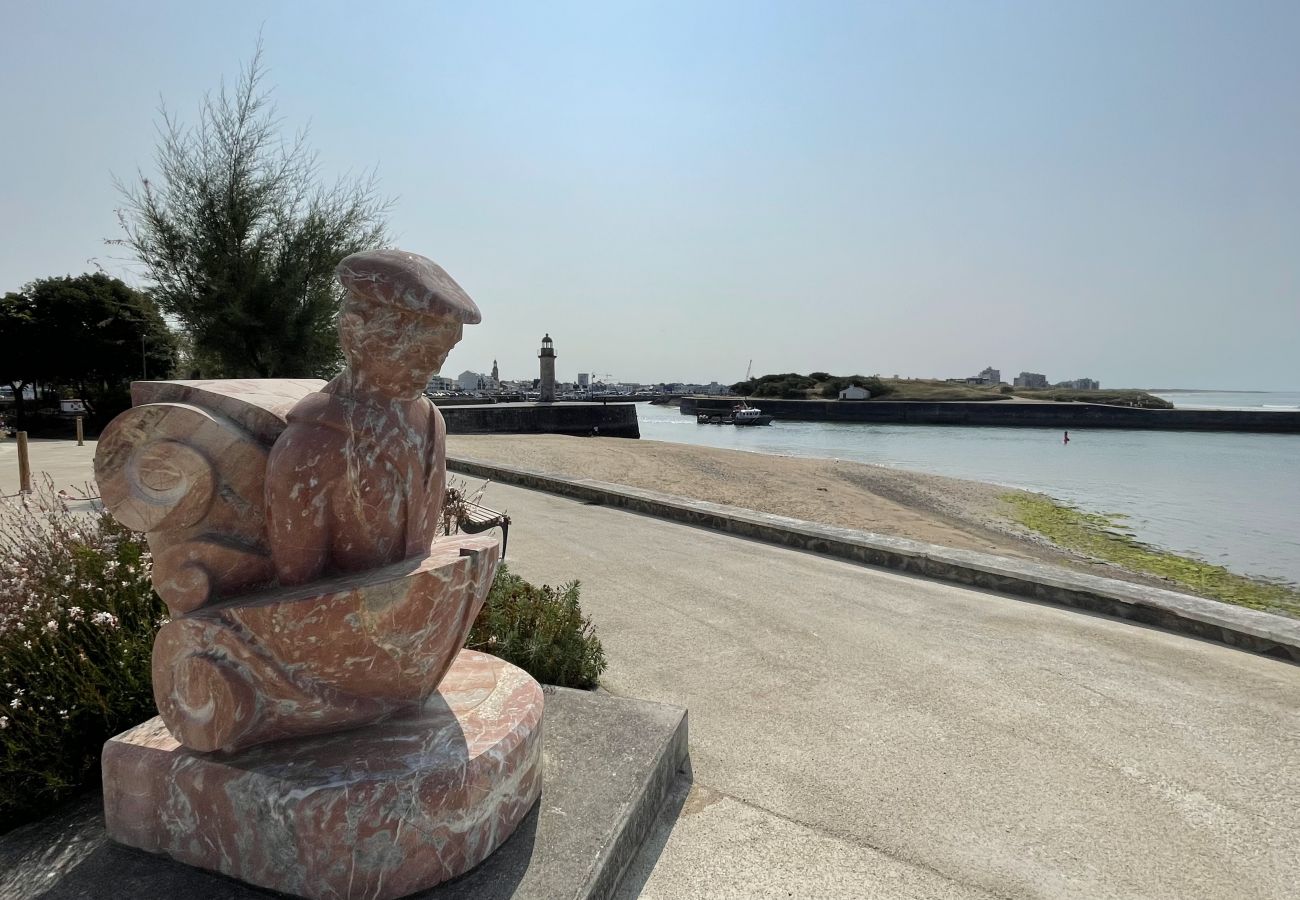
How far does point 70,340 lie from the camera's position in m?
23.8

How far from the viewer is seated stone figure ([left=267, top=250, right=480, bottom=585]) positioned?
2014 mm

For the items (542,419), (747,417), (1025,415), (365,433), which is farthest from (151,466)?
(1025,415)

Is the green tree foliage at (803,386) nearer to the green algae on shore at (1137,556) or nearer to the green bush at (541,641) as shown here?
the green algae on shore at (1137,556)

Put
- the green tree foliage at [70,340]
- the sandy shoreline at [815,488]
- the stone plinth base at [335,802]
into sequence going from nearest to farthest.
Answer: the stone plinth base at [335,802]
the sandy shoreline at [815,488]
the green tree foliage at [70,340]

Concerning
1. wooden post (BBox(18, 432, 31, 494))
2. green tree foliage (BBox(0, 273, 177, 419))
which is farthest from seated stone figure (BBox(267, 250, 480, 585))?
green tree foliage (BBox(0, 273, 177, 419))

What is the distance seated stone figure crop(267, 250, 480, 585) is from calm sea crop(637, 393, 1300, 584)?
14133 millimetres

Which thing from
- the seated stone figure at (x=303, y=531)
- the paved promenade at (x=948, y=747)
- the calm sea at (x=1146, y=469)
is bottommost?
the calm sea at (x=1146, y=469)

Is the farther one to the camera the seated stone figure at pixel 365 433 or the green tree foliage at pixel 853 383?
the green tree foliage at pixel 853 383

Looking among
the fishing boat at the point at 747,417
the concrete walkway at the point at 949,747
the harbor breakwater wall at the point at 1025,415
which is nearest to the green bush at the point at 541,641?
the concrete walkway at the point at 949,747

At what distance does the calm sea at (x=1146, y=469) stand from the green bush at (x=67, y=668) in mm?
14689

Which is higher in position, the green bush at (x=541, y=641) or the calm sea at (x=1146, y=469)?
the green bush at (x=541, y=641)

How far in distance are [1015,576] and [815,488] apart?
10.6m

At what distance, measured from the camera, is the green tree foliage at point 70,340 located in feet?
76.6

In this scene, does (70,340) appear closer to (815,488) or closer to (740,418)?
(815,488)
